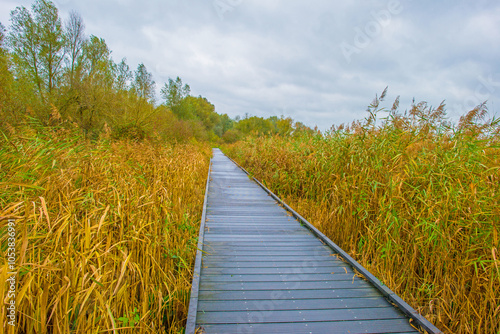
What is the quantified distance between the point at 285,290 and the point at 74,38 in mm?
18390

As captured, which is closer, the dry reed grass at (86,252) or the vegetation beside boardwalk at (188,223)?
the dry reed grass at (86,252)

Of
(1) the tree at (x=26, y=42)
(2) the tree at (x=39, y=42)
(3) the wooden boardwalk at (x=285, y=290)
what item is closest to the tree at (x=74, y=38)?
(2) the tree at (x=39, y=42)

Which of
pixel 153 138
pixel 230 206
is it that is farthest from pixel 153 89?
pixel 230 206

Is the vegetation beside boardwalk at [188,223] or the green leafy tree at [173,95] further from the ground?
the green leafy tree at [173,95]

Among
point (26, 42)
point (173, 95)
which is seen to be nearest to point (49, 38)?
point (26, 42)

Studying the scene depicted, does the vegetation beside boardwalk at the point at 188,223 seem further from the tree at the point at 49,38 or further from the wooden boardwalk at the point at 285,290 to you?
the tree at the point at 49,38

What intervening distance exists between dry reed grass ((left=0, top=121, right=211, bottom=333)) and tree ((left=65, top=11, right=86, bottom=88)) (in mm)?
14711

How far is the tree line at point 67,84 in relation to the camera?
8547 mm

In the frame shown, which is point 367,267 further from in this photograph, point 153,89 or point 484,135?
point 153,89

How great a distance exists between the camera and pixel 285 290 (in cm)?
229

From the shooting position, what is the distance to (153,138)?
8.83 metres

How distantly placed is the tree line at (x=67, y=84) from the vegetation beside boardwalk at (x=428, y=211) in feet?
16.9

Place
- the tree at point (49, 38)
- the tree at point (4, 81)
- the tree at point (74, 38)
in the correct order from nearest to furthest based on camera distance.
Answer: the tree at point (4, 81), the tree at point (49, 38), the tree at point (74, 38)

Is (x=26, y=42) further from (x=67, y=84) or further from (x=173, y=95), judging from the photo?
(x=173, y=95)
